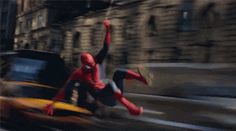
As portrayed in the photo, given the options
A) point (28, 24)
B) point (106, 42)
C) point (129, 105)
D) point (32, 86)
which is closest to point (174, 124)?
point (129, 105)

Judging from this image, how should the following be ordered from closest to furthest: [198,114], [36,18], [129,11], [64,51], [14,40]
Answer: [198,114] < [129,11] < [64,51] < [36,18] < [14,40]

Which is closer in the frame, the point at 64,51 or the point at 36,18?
the point at 64,51

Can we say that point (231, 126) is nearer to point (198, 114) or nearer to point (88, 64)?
point (198, 114)

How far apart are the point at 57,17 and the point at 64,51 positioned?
361 millimetres

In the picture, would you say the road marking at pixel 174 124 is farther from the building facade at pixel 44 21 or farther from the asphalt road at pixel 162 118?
the building facade at pixel 44 21

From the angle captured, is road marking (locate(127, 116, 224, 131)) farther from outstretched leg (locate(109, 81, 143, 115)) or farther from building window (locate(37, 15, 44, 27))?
building window (locate(37, 15, 44, 27))

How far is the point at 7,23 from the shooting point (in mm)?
6914

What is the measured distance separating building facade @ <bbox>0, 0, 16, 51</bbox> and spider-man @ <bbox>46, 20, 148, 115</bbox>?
4.34 ft

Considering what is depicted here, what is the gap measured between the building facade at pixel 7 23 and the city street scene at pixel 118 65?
12mm

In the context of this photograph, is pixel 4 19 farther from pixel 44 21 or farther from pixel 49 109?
pixel 49 109

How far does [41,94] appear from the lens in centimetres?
583

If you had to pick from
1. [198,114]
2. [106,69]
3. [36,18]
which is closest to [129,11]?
[106,69]

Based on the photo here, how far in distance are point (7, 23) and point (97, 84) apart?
2.02 meters

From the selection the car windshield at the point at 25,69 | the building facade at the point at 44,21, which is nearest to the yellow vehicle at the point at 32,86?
the car windshield at the point at 25,69
